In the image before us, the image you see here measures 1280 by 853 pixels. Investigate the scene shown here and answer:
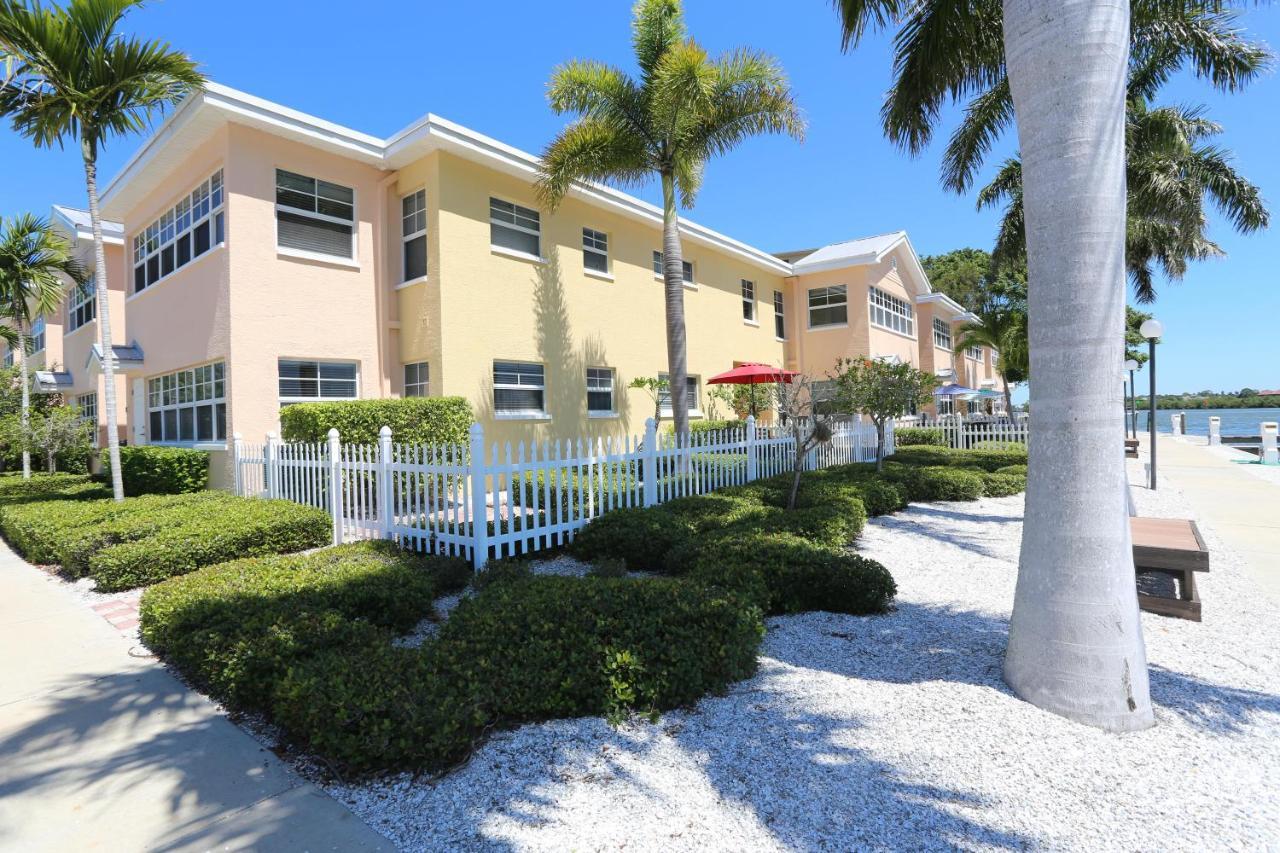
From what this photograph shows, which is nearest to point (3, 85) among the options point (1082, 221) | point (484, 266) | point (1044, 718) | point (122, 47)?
point (122, 47)

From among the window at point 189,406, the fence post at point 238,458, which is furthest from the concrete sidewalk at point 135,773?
the window at point 189,406

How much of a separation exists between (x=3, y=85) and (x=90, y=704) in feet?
34.5

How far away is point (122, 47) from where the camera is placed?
9344 millimetres

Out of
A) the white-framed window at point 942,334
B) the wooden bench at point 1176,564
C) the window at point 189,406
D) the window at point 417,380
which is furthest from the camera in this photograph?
the white-framed window at point 942,334

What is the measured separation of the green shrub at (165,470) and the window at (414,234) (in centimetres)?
513

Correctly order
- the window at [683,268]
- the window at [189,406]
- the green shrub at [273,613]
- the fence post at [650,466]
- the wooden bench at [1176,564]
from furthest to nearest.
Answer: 1. the window at [683,268]
2. the window at [189,406]
3. the fence post at [650,466]
4. the wooden bench at [1176,564]
5. the green shrub at [273,613]

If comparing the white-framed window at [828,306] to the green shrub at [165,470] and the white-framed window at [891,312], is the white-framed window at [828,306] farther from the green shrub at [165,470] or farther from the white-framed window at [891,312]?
the green shrub at [165,470]

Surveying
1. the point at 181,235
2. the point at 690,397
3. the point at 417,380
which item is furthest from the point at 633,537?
the point at 181,235

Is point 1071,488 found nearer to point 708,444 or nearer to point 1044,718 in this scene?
point 1044,718

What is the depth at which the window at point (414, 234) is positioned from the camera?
40.0ft

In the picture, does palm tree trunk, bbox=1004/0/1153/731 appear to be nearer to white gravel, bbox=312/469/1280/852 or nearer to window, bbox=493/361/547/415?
white gravel, bbox=312/469/1280/852

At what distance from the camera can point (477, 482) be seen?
647cm

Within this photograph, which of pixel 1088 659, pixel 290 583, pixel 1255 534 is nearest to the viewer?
pixel 1088 659

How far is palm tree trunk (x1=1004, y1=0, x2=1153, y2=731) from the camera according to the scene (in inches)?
128
